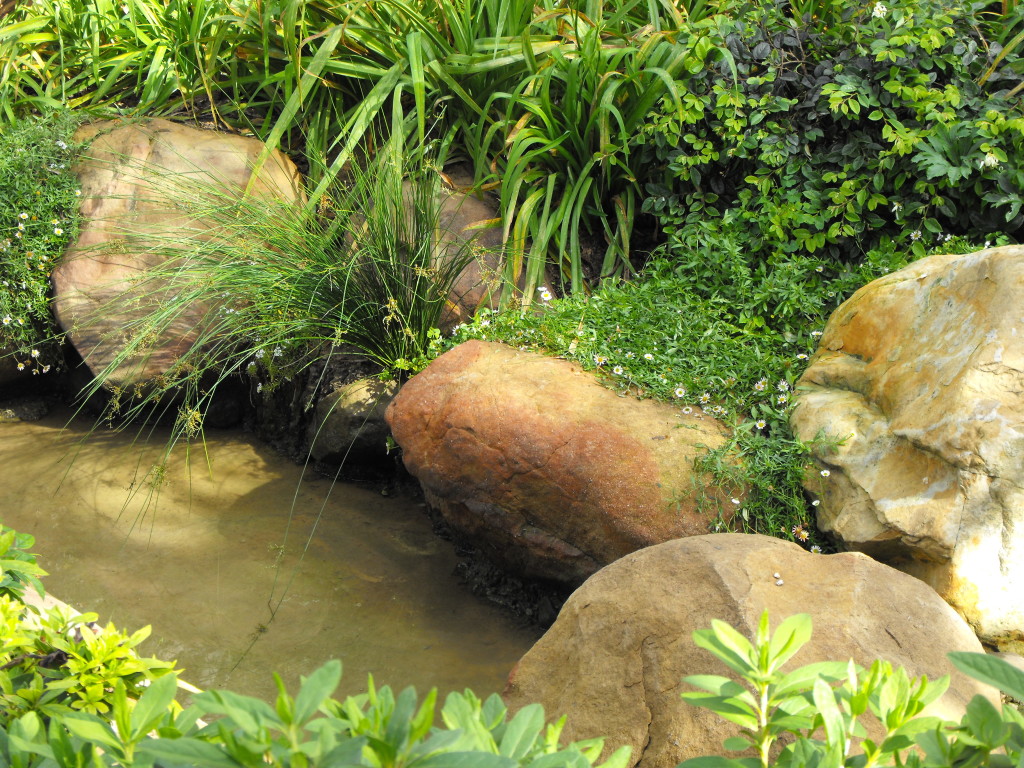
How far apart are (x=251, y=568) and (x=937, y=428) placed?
8.00 feet

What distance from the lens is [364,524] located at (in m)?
3.73

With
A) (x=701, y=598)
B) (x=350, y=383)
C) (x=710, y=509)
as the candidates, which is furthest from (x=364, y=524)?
(x=701, y=598)

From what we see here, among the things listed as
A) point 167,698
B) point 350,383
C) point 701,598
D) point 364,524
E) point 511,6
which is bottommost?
point 364,524

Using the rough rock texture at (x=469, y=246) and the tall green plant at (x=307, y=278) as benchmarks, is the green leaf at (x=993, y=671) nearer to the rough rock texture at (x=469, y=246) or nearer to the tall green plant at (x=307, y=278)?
the tall green plant at (x=307, y=278)

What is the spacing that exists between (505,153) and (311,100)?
1.10 meters

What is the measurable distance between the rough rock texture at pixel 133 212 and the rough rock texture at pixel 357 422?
781 millimetres

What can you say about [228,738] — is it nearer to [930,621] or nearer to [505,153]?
[930,621]

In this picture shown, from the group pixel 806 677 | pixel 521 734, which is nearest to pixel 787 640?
pixel 806 677

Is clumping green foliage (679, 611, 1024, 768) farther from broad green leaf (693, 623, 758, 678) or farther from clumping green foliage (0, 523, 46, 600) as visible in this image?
clumping green foliage (0, 523, 46, 600)

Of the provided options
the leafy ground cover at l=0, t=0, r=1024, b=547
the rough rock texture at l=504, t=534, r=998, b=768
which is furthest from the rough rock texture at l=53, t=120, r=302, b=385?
the rough rock texture at l=504, t=534, r=998, b=768

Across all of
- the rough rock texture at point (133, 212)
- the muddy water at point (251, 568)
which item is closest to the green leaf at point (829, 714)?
the muddy water at point (251, 568)

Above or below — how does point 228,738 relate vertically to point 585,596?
above

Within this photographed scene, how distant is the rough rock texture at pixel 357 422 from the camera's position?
12.7 ft

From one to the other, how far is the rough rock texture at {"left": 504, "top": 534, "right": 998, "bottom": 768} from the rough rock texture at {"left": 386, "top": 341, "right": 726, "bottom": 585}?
1.96ft
